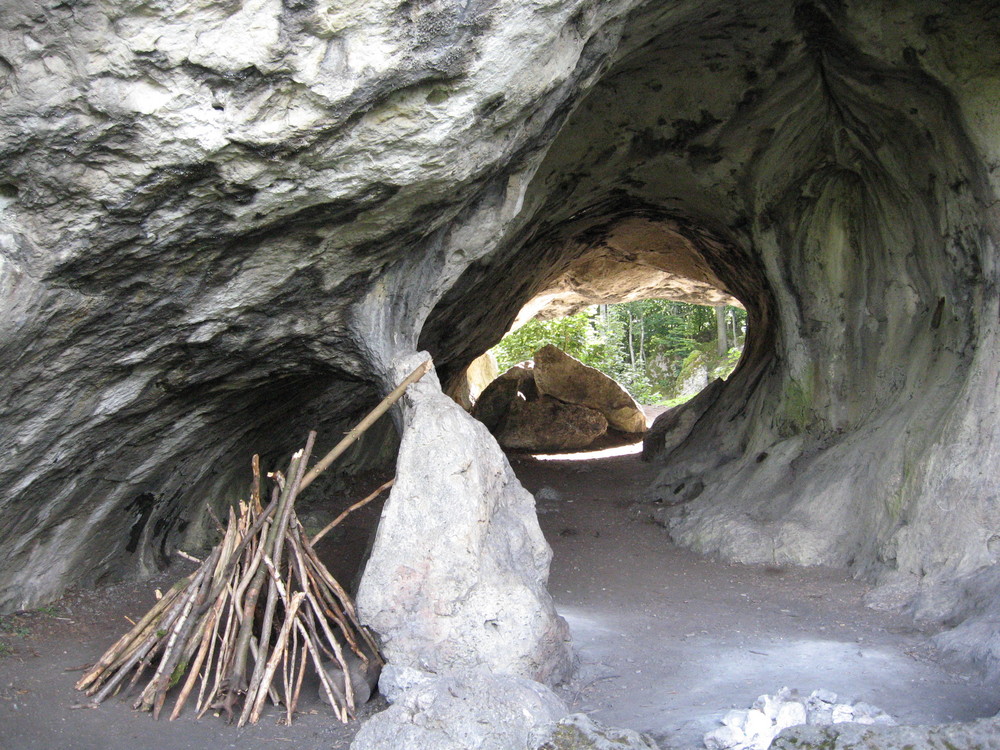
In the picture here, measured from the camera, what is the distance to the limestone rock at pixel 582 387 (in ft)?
45.5

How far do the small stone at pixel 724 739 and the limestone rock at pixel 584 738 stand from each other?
0.40 metres

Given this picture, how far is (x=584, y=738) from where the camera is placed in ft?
9.54

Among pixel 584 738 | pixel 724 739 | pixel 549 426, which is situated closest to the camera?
pixel 584 738

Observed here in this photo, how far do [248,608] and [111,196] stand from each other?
2.10 metres

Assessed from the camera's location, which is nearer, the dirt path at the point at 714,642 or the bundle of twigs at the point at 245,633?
the dirt path at the point at 714,642

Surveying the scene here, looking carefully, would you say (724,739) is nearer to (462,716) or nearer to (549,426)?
(462,716)

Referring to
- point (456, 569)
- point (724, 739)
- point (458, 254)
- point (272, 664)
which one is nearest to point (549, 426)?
point (458, 254)

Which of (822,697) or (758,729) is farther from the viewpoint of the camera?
(822,697)

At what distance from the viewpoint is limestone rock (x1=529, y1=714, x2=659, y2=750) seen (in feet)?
9.46

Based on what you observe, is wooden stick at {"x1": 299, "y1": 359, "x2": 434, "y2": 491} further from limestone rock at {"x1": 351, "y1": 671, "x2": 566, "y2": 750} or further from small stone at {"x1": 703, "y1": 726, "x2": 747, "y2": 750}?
small stone at {"x1": 703, "y1": 726, "x2": 747, "y2": 750}

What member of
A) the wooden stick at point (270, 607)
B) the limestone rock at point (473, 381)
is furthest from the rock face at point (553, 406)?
the wooden stick at point (270, 607)

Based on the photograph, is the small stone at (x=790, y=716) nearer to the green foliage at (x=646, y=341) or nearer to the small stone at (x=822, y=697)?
the small stone at (x=822, y=697)

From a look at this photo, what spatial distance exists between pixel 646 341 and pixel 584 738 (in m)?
22.6

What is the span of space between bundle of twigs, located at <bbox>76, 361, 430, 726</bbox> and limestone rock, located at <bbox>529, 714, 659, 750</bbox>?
4.62ft
